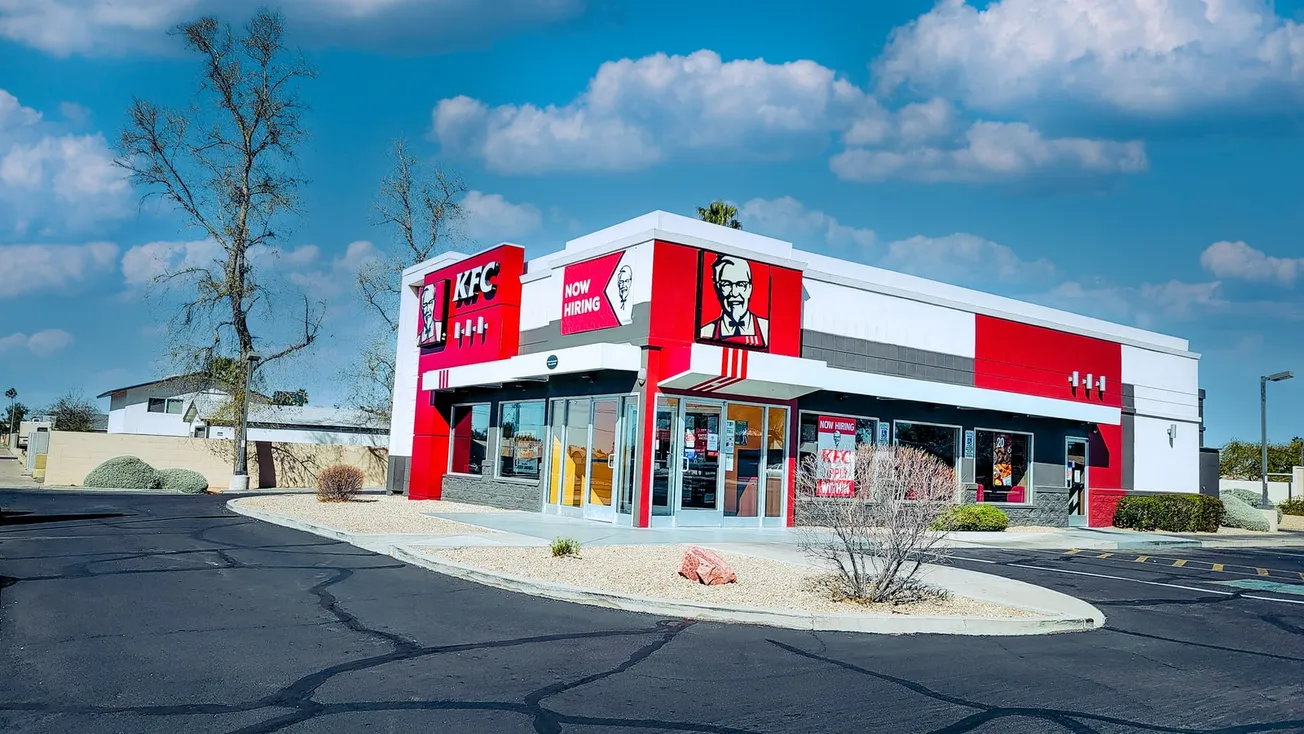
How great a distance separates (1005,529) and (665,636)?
1819 centimetres

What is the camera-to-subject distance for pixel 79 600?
1014cm

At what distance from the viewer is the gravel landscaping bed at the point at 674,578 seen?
36.1ft

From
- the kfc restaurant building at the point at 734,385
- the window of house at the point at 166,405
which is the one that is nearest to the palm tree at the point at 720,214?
the kfc restaurant building at the point at 734,385

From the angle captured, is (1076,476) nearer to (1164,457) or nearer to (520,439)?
(1164,457)

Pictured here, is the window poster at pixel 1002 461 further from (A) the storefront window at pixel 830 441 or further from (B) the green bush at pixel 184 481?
(B) the green bush at pixel 184 481

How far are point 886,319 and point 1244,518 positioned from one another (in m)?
15.6

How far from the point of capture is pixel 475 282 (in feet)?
86.2

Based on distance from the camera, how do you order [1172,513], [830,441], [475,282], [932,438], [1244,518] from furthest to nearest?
[1244,518], [1172,513], [475,282], [932,438], [830,441]

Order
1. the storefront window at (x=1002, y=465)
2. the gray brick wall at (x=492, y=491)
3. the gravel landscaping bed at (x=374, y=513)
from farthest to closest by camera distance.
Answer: the storefront window at (x=1002, y=465) < the gray brick wall at (x=492, y=491) < the gravel landscaping bed at (x=374, y=513)

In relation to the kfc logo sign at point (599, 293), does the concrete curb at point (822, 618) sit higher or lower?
lower

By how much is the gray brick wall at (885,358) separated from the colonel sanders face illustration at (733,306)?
2662 millimetres

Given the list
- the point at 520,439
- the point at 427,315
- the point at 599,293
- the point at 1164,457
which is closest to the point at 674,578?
the point at 599,293

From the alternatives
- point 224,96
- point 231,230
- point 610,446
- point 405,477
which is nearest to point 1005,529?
point 610,446

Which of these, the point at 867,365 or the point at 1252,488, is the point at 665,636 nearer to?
the point at 867,365
